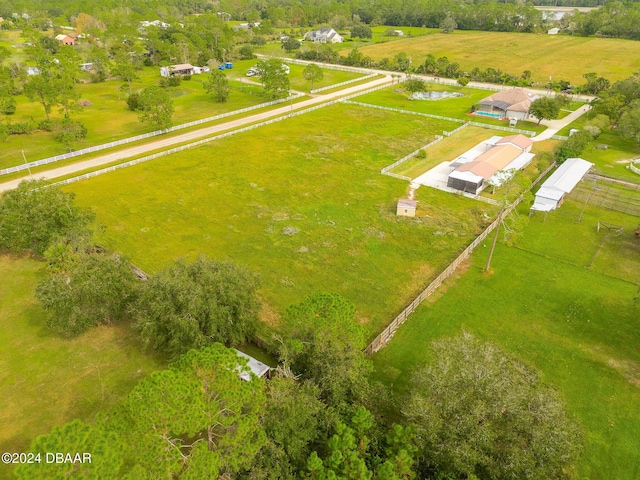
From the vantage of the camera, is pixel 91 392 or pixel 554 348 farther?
pixel 554 348

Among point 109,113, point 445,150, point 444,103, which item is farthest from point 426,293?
point 109,113

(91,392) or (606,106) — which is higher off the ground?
(606,106)

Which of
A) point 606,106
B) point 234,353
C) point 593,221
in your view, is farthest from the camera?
point 606,106

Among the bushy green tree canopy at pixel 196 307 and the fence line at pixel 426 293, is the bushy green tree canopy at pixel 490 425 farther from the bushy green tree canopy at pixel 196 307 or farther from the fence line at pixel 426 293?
the bushy green tree canopy at pixel 196 307

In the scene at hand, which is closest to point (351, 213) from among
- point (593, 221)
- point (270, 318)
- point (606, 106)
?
point (270, 318)

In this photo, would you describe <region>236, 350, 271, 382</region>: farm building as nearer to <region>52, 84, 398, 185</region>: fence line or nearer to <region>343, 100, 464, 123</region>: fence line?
<region>52, 84, 398, 185</region>: fence line

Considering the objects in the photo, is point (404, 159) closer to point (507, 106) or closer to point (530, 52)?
point (507, 106)

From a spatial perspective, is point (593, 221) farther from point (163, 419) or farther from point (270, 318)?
point (163, 419)
